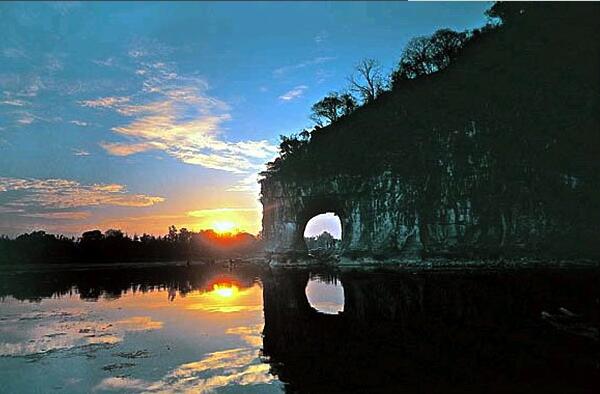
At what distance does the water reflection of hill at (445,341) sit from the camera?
1196cm

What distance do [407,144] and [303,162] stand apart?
1838 centimetres

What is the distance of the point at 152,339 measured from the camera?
19250 millimetres

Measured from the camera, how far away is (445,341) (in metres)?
15.8

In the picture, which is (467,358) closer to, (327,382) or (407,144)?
(327,382)

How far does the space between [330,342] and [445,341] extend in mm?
4030

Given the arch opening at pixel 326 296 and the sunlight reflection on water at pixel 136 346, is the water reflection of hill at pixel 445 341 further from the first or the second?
the sunlight reflection on water at pixel 136 346

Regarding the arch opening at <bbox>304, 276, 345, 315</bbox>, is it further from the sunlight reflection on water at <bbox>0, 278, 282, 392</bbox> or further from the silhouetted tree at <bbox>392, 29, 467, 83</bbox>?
the silhouetted tree at <bbox>392, 29, 467, 83</bbox>

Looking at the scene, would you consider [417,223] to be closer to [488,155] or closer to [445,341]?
[488,155]

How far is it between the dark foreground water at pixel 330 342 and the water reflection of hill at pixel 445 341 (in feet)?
0.17

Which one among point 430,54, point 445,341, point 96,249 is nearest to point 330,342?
point 445,341

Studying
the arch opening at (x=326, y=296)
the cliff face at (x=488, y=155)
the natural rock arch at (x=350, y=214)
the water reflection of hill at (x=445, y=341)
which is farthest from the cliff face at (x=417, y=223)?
the water reflection of hill at (x=445, y=341)

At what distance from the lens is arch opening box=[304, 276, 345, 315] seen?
24.6m

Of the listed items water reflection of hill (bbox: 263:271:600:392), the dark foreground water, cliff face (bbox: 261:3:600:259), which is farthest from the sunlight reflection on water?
cliff face (bbox: 261:3:600:259)

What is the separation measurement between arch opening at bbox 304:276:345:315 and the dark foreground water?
207mm
